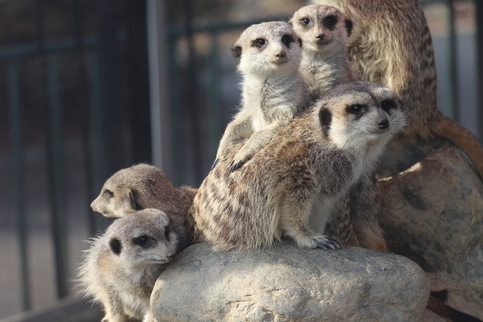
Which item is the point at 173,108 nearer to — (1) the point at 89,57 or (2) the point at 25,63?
(1) the point at 89,57

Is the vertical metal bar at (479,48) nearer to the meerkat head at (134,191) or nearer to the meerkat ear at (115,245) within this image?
the meerkat head at (134,191)

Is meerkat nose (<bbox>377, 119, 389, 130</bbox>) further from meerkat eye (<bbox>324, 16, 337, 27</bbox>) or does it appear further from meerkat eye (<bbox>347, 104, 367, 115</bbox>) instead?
meerkat eye (<bbox>324, 16, 337, 27</bbox>)

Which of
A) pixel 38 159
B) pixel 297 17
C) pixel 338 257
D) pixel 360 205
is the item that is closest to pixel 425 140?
pixel 360 205

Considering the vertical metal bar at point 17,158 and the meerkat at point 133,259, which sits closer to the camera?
the meerkat at point 133,259

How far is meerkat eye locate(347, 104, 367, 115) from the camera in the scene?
191 centimetres

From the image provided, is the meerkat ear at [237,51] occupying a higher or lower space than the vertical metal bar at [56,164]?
higher

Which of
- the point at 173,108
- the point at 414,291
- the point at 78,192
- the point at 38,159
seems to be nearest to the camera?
the point at 414,291

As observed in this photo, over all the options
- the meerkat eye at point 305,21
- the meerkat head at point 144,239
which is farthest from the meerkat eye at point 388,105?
the meerkat head at point 144,239

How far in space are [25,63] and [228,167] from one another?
2.92 meters

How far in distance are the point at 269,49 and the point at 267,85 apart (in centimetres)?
11

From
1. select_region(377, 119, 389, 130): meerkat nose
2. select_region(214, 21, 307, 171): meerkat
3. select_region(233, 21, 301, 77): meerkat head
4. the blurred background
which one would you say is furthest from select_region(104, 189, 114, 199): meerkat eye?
the blurred background

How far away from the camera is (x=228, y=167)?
2.12 m

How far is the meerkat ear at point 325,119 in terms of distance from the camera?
6.50ft

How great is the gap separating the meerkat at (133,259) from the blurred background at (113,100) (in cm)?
220
